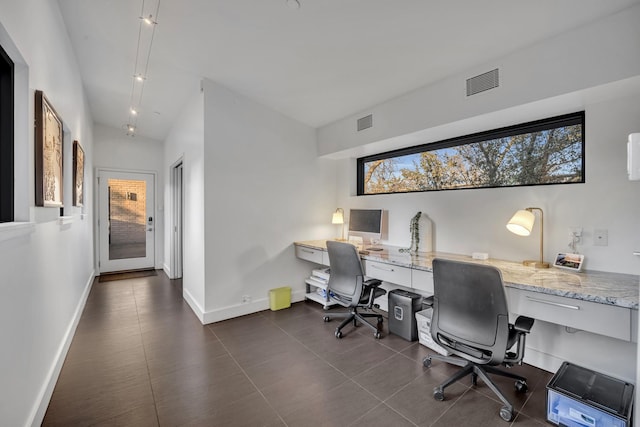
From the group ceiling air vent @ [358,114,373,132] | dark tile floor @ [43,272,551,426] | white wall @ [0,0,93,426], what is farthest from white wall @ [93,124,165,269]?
ceiling air vent @ [358,114,373,132]

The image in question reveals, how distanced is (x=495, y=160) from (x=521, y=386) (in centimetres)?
198

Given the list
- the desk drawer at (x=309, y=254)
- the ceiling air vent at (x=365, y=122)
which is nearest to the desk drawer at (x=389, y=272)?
the desk drawer at (x=309, y=254)

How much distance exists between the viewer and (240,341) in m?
2.89

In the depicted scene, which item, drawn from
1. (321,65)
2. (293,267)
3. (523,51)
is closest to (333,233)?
(293,267)

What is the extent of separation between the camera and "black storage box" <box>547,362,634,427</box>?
1.58 metres

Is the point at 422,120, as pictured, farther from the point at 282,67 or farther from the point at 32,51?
A: the point at 32,51

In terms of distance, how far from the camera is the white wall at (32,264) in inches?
54.4

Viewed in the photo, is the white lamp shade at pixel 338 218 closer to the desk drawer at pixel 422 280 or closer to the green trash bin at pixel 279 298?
the green trash bin at pixel 279 298

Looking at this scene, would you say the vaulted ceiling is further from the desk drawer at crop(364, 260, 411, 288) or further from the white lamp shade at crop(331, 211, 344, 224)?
the desk drawer at crop(364, 260, 411, 288)

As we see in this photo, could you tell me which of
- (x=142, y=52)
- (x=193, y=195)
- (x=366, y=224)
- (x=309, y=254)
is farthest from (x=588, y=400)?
(x=142, y=52)

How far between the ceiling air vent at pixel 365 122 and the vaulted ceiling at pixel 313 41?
150 millimetres

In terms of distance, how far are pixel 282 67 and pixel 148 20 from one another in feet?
3.79

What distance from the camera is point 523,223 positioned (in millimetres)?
2340

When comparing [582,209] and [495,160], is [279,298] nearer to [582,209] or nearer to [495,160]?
[495,160]
